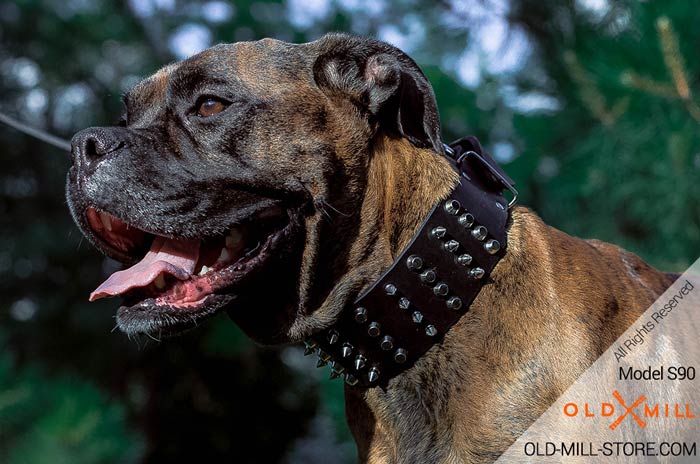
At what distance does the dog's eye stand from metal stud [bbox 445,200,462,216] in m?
0.84

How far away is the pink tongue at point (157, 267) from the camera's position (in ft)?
8.45

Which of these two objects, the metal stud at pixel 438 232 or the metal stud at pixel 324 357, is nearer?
the metal stud at pixel 438 232

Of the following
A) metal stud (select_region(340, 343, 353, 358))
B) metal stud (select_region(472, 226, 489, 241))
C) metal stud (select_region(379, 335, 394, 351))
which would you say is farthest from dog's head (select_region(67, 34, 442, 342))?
metal stud (select_region(472, 226, 489, 241))

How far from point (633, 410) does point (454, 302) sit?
25.0 inches

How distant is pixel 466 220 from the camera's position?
2.41m

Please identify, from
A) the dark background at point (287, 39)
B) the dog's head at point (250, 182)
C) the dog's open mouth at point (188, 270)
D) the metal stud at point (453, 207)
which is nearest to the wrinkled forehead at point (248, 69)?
the dog's head at point (250, 182)

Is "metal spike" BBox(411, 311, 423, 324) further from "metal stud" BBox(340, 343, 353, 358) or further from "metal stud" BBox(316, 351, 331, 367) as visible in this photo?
"metal stud" BBox(316, 351, 331, 367)

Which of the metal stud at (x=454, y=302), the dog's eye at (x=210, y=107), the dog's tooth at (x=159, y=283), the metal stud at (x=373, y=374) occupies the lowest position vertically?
the dog's tooth at (x=159, y=283)

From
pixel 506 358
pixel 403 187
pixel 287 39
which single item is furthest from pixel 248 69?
pixel 287 39

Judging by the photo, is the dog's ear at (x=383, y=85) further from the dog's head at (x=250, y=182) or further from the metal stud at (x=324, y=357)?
the metal stud at (x=324, y=357)

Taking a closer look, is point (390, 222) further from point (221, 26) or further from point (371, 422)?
point (221, 26)

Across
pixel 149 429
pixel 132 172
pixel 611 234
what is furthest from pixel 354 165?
pixel 149 429

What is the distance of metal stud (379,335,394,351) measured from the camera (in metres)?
2.39

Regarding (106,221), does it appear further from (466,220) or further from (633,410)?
(633,410)
